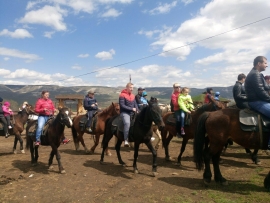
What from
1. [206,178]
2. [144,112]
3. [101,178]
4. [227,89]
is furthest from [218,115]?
[227,89]

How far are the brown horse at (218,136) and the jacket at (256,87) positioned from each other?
0.55 meters

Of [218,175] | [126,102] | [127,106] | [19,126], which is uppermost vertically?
[126,102]

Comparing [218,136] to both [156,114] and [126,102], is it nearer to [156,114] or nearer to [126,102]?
[156,114]

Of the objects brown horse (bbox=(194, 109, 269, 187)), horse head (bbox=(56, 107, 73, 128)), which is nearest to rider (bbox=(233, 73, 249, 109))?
brown horse (bbox=(194, 109, 269, 187))

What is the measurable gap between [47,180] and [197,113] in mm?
5654

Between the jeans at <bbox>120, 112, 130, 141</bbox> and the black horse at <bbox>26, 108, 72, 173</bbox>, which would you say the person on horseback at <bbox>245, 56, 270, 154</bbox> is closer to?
the jeans at <bbox>120, 112, 130, 141</bbox>

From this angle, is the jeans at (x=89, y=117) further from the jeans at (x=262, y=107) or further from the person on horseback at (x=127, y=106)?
the jeans at (x=262, y=107)

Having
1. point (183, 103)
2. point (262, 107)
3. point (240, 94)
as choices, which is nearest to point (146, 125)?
point (183, 103)

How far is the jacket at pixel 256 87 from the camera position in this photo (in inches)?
207

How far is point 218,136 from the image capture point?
557 centimetres

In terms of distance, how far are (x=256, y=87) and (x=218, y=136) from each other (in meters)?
1.52

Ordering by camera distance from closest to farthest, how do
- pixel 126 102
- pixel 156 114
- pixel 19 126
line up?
pixel 156 114, pixel 126 102, pixel 19 126

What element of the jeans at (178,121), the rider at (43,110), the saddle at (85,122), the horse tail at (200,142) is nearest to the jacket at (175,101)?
the jeans at (178,121)

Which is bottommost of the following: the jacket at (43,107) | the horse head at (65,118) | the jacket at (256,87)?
the horse head at (65,118)
